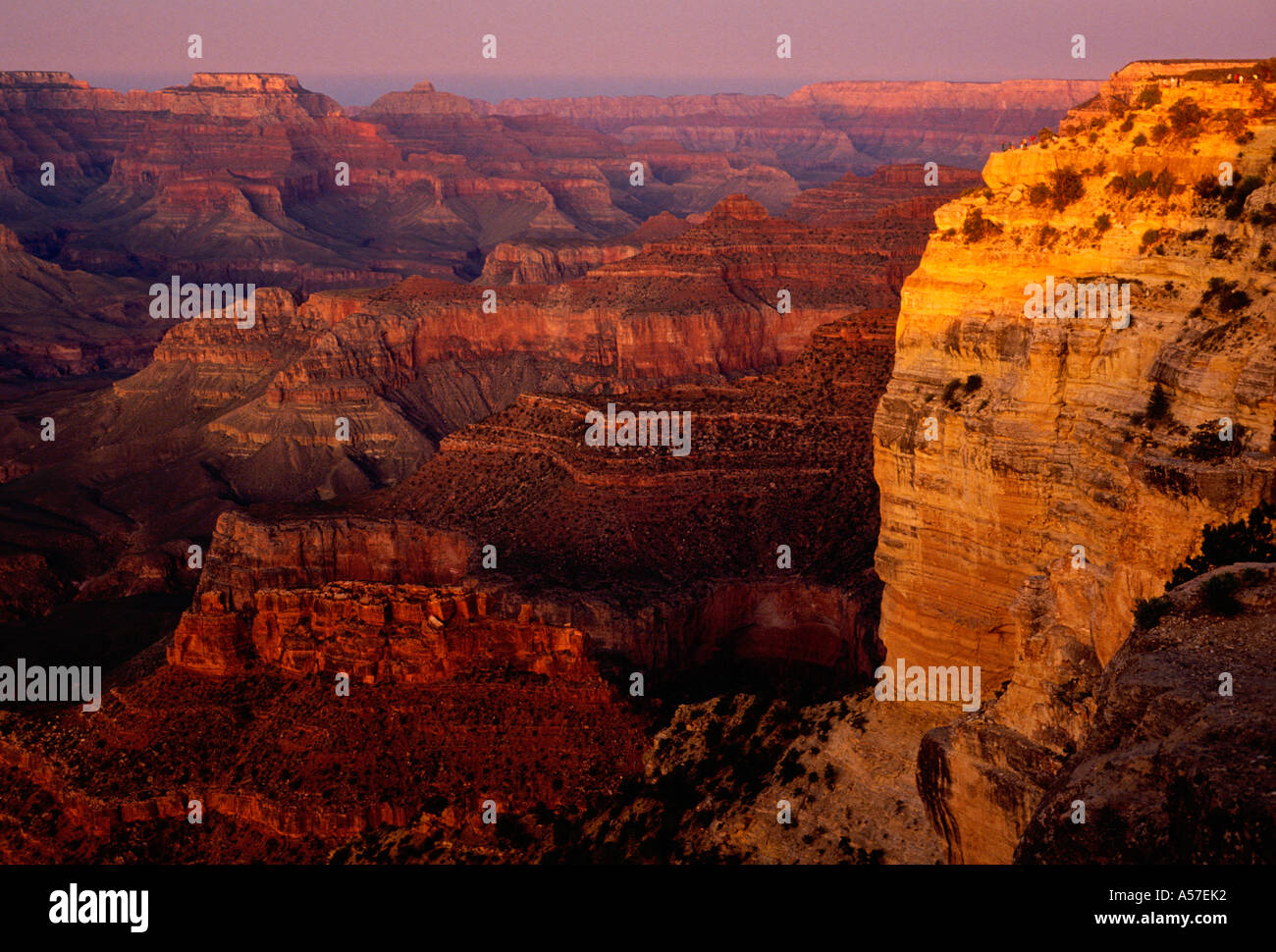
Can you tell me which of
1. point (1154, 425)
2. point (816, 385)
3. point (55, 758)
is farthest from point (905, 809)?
point (816, 385)

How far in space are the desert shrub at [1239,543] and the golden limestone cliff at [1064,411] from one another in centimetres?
17

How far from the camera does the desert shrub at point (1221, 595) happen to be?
14.9 meters

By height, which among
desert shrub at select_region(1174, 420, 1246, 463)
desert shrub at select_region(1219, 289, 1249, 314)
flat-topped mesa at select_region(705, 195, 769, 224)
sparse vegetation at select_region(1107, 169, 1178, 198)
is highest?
flat-topped mesa at select_region(705, 195, 769, 224)

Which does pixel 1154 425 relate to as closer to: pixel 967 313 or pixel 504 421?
pixel 967 313

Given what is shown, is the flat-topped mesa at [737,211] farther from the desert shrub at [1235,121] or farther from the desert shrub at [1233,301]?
the desert shrub at [1233,301]

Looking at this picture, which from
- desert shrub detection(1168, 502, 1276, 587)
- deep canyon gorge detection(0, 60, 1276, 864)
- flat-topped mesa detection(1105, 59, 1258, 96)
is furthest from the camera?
flat-topped mesa detection(1105, 59, 1258, 96)

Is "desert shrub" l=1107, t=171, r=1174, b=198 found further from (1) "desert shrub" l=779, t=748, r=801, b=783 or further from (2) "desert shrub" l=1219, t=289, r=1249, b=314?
(1) "desert shrub" l=779, t=748, r=801, b=783

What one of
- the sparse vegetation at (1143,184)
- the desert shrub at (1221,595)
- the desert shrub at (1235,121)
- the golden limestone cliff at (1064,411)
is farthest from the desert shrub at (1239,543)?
the desert shrub at (1235,121)

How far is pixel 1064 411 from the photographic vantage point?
21.2 meters

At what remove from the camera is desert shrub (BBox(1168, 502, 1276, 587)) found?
661 inches

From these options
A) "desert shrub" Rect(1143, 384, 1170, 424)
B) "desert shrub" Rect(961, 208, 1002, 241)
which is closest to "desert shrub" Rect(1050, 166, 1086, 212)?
"desert shrub" Rect(961, 208, 1002, 241)

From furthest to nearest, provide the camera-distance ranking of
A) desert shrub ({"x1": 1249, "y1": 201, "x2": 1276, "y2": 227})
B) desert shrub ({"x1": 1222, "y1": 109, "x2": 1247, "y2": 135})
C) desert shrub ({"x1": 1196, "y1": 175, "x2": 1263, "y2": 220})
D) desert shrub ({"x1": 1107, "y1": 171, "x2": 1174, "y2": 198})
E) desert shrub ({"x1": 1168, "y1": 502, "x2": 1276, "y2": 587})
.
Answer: desert shrub ({"x1": 1107, "y1": 171, "x2": 1174, "y2": 198}) < desert shrub ({"x1": 1222, "y1": 109, "x2": 1247, "y2": 135}) < desert shrub ({"x1": 1196, "y1": 175, "x2": 1263, "y2": 220}) < desert shrub ({"x1": 1249, "y1": 201, "x2": 1276, "y2": 227}) < desert shrub ({"x1": 1168, "y1": 502, "x2": 1276, "y2": 587})

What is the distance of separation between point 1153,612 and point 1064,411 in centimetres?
618

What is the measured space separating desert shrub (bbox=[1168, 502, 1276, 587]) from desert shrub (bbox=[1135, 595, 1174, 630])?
1.36 meters
